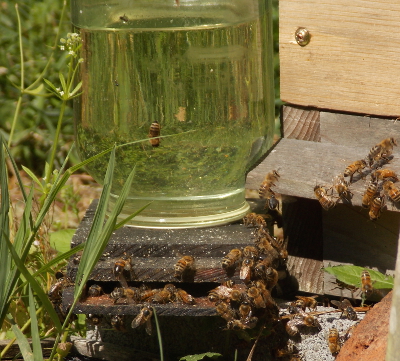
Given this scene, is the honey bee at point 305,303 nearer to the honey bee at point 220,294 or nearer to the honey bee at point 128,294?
the honey bee at point 220,294

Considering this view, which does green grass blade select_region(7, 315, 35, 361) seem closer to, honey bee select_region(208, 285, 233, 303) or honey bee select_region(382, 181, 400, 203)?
honey bee select_region(208, 285, 233, 303)

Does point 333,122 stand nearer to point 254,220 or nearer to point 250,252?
point 254,220

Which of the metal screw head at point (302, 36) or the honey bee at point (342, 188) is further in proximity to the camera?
the metal screw head at point (302, 36)

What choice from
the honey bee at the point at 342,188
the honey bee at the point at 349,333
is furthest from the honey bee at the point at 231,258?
the honey bee at the point at 349,333

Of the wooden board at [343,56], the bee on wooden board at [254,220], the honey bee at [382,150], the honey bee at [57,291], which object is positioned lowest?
the honey bee at [57,291]

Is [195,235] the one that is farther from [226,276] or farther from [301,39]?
[301,39]

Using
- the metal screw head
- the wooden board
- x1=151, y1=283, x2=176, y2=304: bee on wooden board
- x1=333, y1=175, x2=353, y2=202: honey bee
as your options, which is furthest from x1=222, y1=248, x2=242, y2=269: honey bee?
the metal screw head

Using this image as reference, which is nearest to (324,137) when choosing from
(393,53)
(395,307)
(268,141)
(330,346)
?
(268,141)
